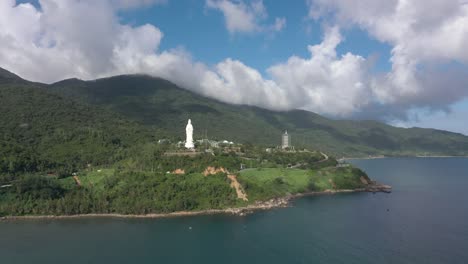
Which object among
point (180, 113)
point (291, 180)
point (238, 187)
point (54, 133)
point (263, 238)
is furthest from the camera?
point (180, 113)

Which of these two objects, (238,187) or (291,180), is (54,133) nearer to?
(238,187)

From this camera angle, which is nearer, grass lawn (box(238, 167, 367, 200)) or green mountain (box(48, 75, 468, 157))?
grass lawn (box(238, 167, 367, 200))

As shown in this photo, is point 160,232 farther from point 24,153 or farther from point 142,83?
point 142,83

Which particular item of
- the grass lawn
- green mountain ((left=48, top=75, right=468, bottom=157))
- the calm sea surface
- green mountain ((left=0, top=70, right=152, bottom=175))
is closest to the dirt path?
the grass lawn

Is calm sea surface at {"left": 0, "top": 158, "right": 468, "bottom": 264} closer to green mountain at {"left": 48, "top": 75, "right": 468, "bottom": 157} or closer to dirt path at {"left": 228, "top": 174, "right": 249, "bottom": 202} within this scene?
dirt path at {"left": 228, "top": 174, "right": 249, "bottom": 202}

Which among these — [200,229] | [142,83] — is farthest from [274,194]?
[142,83]

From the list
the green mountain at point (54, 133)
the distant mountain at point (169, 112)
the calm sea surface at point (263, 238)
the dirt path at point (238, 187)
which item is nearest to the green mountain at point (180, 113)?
the distant mountain at point (169, 112)

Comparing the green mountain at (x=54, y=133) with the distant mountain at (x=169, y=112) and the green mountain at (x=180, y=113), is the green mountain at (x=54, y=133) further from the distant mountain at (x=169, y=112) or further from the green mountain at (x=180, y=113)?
the green mountain at (x=180, y=113)

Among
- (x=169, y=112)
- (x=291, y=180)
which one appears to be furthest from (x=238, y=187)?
(x=169, y=112)
